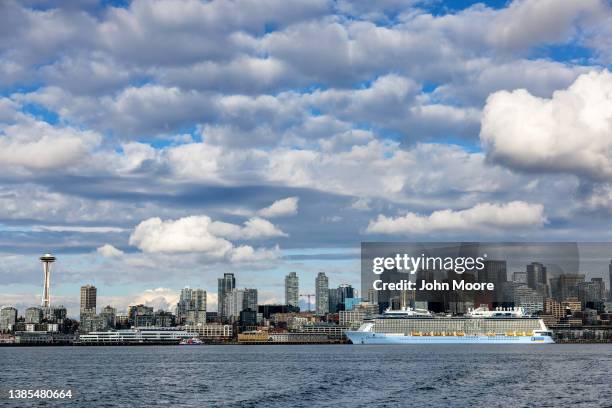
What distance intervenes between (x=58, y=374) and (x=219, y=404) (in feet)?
193

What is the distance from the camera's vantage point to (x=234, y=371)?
131 metres

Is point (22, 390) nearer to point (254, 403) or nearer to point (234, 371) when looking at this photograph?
point (254, 403)

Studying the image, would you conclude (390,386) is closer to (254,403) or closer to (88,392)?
(254,403)

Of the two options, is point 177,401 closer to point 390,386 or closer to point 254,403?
point 254,403

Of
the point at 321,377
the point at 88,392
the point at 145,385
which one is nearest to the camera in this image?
the point at 88,392

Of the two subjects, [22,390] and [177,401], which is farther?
[22,390]

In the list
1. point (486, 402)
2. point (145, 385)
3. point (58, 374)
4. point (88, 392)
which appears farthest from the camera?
point (58, 374)

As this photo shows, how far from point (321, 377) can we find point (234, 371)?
76.3 ft

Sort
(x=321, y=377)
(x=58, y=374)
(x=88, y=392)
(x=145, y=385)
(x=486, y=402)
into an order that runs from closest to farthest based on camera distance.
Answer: (x=486, y=402) < (x=88, y=392) < (x=145, y=385) < (x=321, y=377) < (x=58, y=374)

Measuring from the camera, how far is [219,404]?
79.4 metres

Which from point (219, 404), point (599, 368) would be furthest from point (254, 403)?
point (599, 368)

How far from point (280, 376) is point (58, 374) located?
3800 cm

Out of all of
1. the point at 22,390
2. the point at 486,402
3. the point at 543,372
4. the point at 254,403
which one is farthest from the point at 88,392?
the point at 543,372

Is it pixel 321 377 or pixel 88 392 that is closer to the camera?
pixel 88 392
